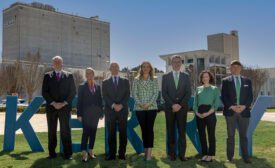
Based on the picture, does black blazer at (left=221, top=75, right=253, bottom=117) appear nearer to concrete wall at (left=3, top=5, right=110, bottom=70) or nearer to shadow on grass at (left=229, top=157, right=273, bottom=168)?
shadow on grass at (left=229, top=157, right=273, bottom=168)

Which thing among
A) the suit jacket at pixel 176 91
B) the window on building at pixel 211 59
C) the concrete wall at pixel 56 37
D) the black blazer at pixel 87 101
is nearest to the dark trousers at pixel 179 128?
the suit jacket at pixel 176 91

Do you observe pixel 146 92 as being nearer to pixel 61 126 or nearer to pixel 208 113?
pixel 208 113

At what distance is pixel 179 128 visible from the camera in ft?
18.3

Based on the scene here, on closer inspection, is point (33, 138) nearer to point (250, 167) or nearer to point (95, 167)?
point (95, 167)

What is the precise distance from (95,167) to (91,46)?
75817mm

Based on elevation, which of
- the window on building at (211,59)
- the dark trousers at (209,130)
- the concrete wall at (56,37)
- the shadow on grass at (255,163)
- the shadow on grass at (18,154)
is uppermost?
the concrete wall at (56,37)

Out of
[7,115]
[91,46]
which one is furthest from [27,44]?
[7,115]

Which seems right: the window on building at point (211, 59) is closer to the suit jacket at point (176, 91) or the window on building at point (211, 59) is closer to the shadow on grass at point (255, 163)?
the shadow on grass at point (255, 163)

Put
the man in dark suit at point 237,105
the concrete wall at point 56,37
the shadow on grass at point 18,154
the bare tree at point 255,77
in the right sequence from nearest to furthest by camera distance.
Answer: the man in dark suit at point 237,105
the shadow on grass at point 18,154
the bare tree at point 255,77
the concrete wall at point 56,37

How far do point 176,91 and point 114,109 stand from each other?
133 cm

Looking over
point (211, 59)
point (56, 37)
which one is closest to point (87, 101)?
point (211, 59)

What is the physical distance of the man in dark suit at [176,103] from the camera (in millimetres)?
5527

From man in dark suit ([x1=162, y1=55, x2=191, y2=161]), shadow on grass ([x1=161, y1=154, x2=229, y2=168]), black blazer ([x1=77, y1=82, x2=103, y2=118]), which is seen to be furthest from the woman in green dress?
black blazer ([x1=77, y1=82, x2=103, y2=118])

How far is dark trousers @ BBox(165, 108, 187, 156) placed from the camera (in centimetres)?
554
